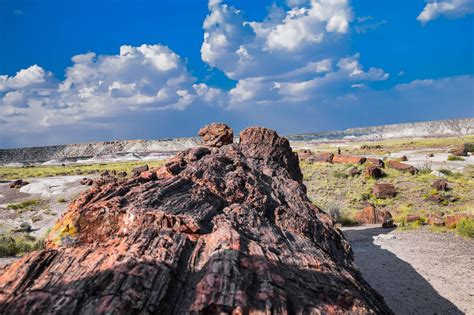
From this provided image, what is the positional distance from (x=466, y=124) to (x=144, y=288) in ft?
593

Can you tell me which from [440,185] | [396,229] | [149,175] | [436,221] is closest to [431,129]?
[440,185]

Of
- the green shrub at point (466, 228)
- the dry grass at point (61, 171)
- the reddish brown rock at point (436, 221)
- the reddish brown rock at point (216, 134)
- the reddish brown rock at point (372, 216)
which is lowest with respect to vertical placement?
the reddish brown rock at point (372, 216)

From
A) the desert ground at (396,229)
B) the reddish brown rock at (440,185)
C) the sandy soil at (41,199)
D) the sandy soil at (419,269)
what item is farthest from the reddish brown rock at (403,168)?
the sandy soil at (41,199)

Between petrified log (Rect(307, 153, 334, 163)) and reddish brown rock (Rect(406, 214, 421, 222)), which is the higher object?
petrified log (Rect(307, 153, 334, 163))

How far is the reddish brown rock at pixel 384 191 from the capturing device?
30.0 meters

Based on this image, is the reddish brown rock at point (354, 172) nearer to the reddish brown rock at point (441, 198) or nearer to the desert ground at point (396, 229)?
the desert ground at point (396, 229)

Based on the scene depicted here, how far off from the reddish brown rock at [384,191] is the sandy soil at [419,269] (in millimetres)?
9671

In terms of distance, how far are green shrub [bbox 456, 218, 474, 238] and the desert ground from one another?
0.13 meters

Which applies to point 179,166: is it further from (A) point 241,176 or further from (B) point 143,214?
(B) point 143,214

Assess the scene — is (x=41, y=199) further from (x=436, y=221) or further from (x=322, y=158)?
(x=436, y=221)

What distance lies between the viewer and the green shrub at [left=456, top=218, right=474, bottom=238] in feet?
58.2

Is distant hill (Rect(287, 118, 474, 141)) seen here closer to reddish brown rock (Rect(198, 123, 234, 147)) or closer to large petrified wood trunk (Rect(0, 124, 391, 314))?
reddish brown rock (Rect(198, 123, 234, 147))

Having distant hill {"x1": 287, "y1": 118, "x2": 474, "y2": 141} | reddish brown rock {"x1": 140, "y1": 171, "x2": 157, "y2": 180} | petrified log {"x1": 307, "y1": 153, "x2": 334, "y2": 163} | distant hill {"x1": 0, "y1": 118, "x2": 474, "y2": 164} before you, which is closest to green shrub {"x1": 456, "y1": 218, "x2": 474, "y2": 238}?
reddish brown rock {"x1": 140, "y1": 171, "x2": 157, "y2": 180}

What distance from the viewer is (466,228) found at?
58.8 feet
